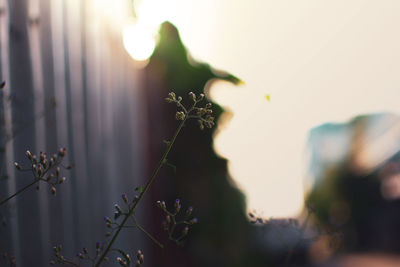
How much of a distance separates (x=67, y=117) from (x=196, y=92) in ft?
2.04

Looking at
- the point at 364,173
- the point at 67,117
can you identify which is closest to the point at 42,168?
the point at 67,117

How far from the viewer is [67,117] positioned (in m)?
1.68

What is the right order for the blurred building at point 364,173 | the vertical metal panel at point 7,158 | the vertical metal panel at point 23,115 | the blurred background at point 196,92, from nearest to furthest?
the blurred background at point 196,92, the vertical metal panel at point 7,158, the vertical metal panel at point 23,115, the blurred building at point 364,173

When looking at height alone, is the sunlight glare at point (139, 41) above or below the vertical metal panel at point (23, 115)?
above

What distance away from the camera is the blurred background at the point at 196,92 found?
108 centimetres

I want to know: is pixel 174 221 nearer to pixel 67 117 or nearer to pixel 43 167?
pixel 43 167

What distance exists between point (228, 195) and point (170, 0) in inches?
51.9

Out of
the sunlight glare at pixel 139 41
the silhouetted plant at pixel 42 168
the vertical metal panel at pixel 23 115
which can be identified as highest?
the sunlight glare at pixel 139 41

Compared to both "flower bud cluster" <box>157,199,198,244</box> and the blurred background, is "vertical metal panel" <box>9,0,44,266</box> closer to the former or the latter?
the blurred background

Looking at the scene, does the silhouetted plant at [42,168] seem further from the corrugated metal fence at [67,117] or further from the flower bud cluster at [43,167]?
the corrugated metal fence at [67,117]

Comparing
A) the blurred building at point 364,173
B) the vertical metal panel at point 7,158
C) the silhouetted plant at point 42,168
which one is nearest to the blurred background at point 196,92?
the vertical metal panel at point 7,158

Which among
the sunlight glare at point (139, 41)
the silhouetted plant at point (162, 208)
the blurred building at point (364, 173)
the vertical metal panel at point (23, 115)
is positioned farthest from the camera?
the blurred building at point (364, 173)

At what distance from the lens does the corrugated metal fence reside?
4.22 feet

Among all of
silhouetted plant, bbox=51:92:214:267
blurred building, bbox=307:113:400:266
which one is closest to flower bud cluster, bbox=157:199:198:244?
silhouetted plant, bbox=51:92:214:267
